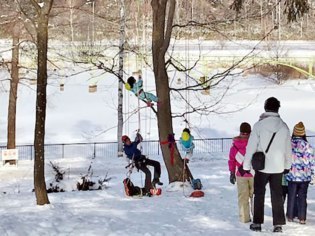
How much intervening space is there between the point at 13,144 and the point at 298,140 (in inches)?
856

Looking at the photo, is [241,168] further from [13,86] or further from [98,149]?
[98,149]

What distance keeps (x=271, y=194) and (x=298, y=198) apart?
796mm

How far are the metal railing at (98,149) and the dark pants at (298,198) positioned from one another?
21130 mm

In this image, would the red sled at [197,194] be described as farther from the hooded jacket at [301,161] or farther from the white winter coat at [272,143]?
the white winter coat at [272,143]

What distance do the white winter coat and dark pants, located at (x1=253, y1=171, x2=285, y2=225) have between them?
0.12 metres

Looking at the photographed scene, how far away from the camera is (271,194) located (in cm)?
779

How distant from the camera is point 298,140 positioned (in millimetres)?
8227

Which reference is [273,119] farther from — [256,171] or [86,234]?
[86,234]

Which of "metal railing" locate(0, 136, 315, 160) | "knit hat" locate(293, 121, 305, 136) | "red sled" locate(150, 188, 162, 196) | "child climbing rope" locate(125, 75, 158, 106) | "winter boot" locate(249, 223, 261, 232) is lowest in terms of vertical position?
"metal railing" locate(0, 136, 315, 160)

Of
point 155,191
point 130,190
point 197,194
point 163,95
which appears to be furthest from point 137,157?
point 163,95

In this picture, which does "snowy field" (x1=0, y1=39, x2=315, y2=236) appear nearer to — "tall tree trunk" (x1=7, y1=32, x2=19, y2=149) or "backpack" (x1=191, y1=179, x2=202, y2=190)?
"backpack" (x1=191, y1=179, x2=202, y2=190)

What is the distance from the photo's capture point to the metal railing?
29828 mm

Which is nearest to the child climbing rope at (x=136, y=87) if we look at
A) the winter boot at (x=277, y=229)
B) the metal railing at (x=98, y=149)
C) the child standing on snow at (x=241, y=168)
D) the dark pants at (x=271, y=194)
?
the child standing on snow at (x=241, y=168)

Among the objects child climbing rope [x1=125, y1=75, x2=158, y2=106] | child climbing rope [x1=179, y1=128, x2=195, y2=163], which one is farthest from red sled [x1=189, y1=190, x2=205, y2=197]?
child climbing rope [x1=125, y1=75, x2=158, y2=106]
